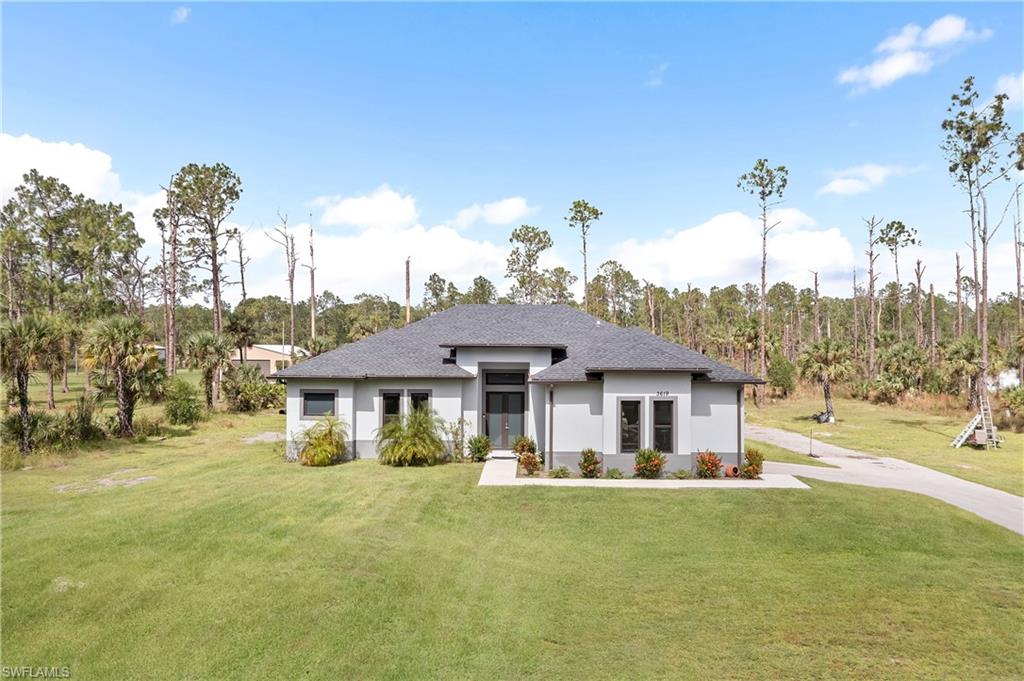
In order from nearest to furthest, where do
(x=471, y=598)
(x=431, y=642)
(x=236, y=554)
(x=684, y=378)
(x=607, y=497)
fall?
1. (x=431, y=642)
2. (x=471, y=598)
3. (x=236, y=554)
4. (x=607, y=497)
5. (x=684, y=378)

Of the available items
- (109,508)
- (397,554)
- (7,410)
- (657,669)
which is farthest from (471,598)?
(7,410)

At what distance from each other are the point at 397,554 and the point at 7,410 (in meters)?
20.8

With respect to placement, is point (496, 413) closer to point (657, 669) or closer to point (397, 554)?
point (397, 554)

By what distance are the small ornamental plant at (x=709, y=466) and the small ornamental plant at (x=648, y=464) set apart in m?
1.31

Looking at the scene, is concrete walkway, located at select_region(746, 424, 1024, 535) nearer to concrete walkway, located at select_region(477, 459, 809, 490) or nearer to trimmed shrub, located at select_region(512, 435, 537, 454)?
concrete walkway, located at select_region(477, 459, 809, 490)

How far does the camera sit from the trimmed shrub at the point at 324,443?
60.2ft

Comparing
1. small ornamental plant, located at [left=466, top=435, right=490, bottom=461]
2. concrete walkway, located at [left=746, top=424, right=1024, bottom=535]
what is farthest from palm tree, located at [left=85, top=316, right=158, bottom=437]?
concrete walkway, located at [left=746, top=424, right=1024, bottom=535]

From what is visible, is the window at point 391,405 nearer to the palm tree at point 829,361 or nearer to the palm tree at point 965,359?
the palm tree at point 829,361

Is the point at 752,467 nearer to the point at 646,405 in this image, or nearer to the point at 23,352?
the point at 646,405

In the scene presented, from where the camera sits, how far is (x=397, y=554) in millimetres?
10633

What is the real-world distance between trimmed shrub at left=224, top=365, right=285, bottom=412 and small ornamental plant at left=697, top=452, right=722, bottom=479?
26906mm

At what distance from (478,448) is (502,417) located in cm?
204

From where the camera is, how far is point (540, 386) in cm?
2025

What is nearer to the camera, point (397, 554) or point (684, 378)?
point (397, 554)
